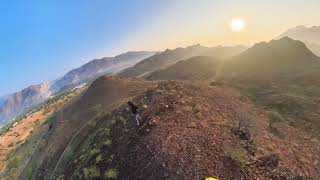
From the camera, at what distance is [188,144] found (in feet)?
71.4

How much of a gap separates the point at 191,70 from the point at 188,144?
165 ft

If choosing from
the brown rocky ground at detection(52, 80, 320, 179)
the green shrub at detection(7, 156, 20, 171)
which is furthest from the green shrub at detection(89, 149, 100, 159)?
the green shrub at detection(7, 156, 20, 171)

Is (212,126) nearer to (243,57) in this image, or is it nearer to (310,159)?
(310,159)

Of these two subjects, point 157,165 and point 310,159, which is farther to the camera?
point 310,159

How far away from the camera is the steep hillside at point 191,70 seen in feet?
215

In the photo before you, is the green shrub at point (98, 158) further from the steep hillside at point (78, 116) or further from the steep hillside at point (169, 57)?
the steep hillside at point (169, 57)

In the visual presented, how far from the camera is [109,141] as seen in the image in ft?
82.4

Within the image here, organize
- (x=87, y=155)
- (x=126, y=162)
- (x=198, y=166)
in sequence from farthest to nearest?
(x=87, y=155) < (x=126, y=162) < (x=198, y=166)

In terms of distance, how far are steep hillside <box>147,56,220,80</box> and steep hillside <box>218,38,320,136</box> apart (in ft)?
12.0

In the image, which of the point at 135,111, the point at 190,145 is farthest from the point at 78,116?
the point at 190,145

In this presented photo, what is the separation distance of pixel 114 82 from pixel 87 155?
1003 inches

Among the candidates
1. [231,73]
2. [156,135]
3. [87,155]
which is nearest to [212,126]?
[156,135]

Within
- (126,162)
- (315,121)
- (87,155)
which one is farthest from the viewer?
(315,121)

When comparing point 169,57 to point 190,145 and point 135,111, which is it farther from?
point 190,145
